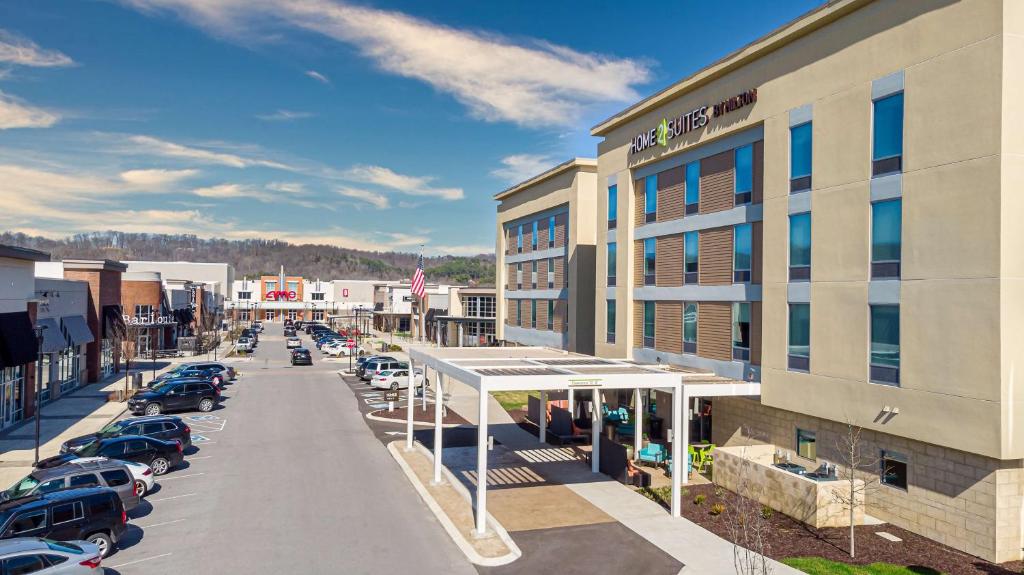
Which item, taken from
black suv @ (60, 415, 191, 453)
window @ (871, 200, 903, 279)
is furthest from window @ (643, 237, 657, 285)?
black suv @ (60, 415, 191, 453)

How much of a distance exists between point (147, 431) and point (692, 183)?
988 inches

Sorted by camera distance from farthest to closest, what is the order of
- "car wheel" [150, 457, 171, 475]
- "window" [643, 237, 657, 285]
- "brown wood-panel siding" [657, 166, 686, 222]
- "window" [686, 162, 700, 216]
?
"window" [643, 237, 657, 285] → "brown wood-panel siding" [657, 166, 686, 222] → "window" [686, 162, 700, 216] → "car wheel" [150, 457, 171, 475]

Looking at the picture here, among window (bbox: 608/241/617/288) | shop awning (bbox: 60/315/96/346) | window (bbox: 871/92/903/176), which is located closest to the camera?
window (bbox: 871/92/903/176)

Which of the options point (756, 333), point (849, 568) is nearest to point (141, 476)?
point (849, 568)

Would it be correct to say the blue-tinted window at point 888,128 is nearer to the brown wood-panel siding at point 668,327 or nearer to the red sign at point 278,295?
the brown wood-panel siding at point 668,327

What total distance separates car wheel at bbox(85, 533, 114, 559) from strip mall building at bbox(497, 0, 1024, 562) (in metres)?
20.9

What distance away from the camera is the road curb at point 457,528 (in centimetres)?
1709

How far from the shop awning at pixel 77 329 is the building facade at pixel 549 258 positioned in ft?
97.3

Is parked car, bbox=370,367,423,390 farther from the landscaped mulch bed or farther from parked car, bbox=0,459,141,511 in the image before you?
the landscaped mulch bed

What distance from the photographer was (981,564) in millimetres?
16594

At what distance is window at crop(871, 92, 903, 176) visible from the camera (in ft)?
62.4

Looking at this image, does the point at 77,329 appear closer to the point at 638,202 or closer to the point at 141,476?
the point at 141,476

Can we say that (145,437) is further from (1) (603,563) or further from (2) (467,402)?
(2) (467,402)

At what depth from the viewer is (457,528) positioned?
19484 millimetres
